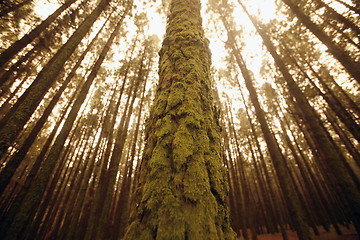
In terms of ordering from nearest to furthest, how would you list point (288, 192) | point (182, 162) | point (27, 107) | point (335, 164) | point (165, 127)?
point (182, 162), point (165, 127), point (27, 107), point (335, 164), point (288, 192)

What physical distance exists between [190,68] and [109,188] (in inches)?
324

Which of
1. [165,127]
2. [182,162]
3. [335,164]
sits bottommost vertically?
[182,162]

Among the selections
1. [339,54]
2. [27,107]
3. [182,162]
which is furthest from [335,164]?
[27,107]

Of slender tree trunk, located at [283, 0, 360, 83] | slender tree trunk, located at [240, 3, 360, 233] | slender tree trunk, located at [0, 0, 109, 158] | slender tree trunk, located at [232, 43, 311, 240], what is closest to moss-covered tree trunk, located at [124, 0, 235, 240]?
slender tree trunk, located at [0, 0, 109, 158]

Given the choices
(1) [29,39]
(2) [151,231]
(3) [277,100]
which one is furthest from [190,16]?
(3) [277,100]

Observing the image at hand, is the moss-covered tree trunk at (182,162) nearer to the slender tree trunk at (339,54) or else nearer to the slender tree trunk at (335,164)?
the slender tree trunk at (335,164)

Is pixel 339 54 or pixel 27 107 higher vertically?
pixel 339 54

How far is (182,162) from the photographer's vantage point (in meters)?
1.01

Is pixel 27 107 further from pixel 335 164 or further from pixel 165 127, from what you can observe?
pixel 335 164

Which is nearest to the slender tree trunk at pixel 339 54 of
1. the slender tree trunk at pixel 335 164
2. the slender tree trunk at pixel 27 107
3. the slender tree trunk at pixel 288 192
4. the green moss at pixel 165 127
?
the slender tree trunk at pixel 335 164

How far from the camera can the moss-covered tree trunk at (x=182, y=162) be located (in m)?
0.80

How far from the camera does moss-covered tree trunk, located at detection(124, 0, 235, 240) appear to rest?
802 millimetres

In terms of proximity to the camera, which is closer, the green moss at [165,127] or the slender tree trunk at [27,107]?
the green moss at [165,127]

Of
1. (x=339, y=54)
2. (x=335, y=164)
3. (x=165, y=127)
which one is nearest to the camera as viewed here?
(x=165, y=127)
